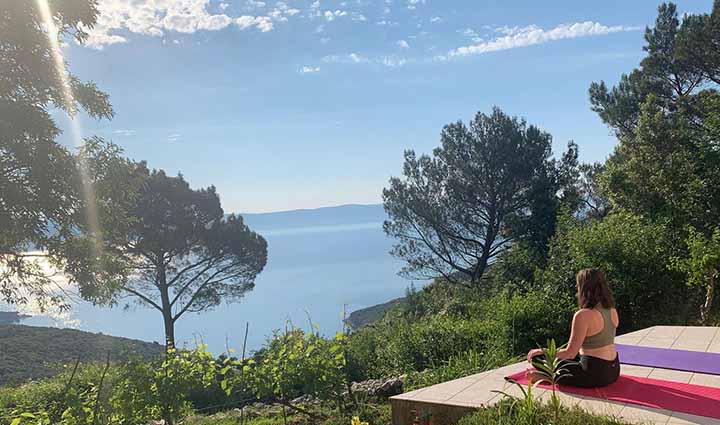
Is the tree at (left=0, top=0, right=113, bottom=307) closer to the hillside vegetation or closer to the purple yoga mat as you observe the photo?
the hillside vegetation

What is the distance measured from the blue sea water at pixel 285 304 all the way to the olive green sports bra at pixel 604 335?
2351 millimetres

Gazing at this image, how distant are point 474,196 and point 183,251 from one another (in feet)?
29.5

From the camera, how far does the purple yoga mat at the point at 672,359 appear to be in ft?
13.2

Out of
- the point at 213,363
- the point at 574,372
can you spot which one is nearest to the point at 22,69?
the point at 213,363

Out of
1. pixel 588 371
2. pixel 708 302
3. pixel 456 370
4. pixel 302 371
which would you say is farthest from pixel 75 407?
pixel 708 302

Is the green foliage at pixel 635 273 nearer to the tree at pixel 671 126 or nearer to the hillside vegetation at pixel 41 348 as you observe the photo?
the tree at pixel 671 126

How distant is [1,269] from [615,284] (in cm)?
835

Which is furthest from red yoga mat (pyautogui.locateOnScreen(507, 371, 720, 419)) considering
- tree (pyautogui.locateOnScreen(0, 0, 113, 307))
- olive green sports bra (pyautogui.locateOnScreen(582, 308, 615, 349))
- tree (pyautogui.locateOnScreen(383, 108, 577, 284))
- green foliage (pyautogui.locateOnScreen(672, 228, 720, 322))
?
tree (pyautogui.locateOnScreen(383, 108, 577, 284))

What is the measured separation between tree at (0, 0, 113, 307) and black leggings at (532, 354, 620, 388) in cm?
571

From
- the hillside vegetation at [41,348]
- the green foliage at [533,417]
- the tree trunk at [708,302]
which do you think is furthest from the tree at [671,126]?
the hillside vegetation at [41,348]

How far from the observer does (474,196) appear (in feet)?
46.8

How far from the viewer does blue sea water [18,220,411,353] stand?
532cm

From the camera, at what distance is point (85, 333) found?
561 inches

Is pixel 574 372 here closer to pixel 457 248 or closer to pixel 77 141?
pixel 77 141
